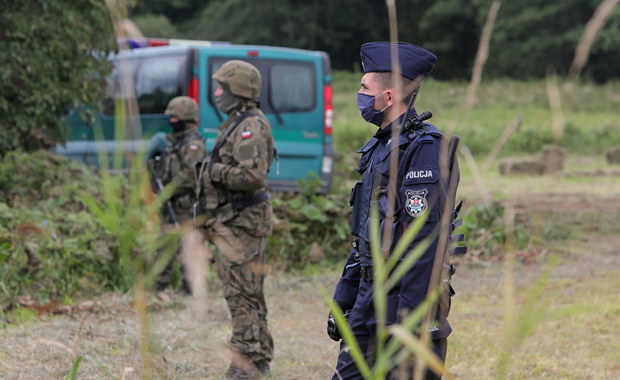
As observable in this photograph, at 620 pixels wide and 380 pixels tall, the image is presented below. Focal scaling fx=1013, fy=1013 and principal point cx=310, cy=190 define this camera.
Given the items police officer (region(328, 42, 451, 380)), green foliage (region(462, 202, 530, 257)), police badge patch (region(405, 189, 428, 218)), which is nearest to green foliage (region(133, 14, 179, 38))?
green foliage (region(462, 202, 530, 257))

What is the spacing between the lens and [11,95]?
8984 millimetres

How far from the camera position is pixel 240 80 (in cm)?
568

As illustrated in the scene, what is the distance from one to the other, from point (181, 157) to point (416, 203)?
16.5 ft

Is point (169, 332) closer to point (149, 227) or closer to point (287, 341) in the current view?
point (287, 341)

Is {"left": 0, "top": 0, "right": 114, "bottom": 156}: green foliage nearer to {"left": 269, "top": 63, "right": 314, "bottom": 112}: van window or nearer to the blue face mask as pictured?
{"left": 269, "top": 63, "right": 314, "bottom": 112}: van window

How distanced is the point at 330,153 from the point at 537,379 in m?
6.01

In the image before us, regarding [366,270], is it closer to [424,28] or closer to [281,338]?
[281,338]

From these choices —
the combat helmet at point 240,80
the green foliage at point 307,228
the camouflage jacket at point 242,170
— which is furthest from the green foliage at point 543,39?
the camouflage jacket at point 242,170

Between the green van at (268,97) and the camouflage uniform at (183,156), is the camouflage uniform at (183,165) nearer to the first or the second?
the camouflage uniform at (183,156)

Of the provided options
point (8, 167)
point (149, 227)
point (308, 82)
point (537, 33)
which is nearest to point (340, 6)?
point (537, 33)

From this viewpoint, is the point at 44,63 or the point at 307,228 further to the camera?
the point at 307,228

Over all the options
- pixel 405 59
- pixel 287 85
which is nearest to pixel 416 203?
pixel 405 59

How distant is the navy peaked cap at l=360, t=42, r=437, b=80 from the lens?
3445 mm

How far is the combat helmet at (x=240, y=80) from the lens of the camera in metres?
5.66
